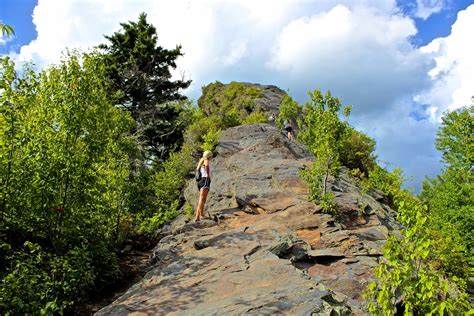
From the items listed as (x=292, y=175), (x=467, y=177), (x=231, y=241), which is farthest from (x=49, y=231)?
(x=467, y=177)

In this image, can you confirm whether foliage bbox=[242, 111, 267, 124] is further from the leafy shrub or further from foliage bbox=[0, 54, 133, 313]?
the leafy shrub

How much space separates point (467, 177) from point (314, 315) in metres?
29.5

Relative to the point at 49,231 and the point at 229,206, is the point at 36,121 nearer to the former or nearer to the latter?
the point at 49,231

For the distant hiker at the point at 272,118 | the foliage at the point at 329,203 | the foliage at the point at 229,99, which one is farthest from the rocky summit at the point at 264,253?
the foliage at the point at 229,99

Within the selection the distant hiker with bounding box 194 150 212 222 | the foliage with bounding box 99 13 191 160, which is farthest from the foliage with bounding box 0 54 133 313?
the foliage with bounding box 99 13 191 160

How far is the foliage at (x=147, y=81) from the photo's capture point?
2486cm

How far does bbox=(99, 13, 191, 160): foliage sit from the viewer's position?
24.9 m

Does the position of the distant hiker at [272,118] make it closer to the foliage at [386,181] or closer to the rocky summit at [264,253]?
the foliage at [386,181]

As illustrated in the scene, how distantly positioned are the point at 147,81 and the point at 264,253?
19.9 metres

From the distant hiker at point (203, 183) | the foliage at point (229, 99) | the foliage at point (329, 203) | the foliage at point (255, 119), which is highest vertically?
the foliage at point (229, 99)

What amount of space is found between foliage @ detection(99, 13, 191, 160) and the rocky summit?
36.1 ft

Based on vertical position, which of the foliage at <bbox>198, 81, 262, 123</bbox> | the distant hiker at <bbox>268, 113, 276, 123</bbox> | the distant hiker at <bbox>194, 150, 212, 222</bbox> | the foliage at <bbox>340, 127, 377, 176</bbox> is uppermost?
the foliage at <bbox>198, 81, 262, 123</bbox>

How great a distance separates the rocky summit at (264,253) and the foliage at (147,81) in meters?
11.0

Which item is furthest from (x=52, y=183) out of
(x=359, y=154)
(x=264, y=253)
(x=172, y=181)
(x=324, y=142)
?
(x=359, y=154)
